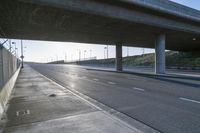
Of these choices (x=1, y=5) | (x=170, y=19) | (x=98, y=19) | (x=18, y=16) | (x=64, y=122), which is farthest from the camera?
(x=170, y=19)

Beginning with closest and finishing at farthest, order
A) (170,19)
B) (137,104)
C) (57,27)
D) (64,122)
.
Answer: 1. (64,122)
2. (137,104)
3. (57,27)
4. (170,19)

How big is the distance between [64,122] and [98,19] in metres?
17.5

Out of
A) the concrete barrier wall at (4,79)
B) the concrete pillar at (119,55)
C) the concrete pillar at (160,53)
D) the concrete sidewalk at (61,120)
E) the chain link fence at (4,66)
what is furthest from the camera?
the concrete pillar at (119,55)

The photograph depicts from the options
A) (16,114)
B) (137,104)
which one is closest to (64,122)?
(16,114)

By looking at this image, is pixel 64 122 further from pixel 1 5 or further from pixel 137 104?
pixel 1 5

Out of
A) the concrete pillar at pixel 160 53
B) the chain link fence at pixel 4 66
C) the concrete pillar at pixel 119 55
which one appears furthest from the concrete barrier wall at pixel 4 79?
the concrete pillar at pixel 119 55

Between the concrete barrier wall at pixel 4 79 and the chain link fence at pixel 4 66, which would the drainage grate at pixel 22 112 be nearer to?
the concrete barrier wall at pixel 4 79

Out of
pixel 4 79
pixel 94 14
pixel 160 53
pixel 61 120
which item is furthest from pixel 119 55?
pixel 61 120

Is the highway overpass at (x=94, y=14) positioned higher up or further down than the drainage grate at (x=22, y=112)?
higher up

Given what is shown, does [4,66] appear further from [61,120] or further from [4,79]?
[61,120]

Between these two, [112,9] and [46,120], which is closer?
[46,120]

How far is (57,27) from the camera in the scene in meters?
26.8

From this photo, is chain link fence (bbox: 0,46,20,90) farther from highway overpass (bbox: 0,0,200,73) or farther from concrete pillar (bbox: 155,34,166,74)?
concrete pillar (bbox: 155,34,166,74)

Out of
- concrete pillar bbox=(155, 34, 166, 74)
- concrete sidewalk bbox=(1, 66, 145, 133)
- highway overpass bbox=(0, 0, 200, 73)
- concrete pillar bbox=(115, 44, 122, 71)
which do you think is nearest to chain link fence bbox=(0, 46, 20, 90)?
concrete sidewalk bbox=(1, 66, 145, 133)
